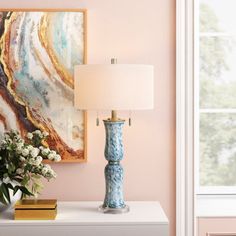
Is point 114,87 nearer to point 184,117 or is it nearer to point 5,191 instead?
point 184,117

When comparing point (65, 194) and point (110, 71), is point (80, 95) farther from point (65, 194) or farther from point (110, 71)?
point (65, 194)

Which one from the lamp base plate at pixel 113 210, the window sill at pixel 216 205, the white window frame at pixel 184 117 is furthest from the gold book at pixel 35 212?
the window sill at pixel 216 205

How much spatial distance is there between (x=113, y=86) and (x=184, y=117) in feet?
2.07

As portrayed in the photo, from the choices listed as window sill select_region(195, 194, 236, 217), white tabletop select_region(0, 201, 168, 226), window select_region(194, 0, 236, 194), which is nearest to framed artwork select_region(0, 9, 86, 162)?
white tabletop select_region(0, 201, 168, 226)

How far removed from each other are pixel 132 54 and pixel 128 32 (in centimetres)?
13

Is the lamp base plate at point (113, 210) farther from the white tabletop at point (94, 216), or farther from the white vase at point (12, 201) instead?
the white vase at point (12, 201)

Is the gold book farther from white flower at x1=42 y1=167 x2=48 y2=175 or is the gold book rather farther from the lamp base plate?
the lamp base plate

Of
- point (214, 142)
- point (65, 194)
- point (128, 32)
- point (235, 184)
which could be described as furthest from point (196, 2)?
point (65, 194)

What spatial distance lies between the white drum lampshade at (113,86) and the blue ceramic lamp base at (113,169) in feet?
0.54

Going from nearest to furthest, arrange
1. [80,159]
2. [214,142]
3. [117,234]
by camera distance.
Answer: [117,234], [80,159], [214,142]

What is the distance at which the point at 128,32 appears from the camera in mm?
3137

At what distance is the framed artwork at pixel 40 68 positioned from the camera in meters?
3.08

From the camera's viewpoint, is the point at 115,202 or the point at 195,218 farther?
the point at 195,218

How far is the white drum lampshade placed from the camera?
270cm
